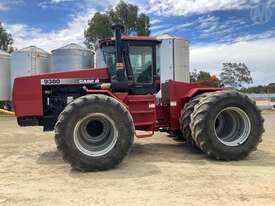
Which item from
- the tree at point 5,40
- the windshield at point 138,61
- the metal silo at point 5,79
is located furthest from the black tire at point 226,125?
the tree at point 5,40

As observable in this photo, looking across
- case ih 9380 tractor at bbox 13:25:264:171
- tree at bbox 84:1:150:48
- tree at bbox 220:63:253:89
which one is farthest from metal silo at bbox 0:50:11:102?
tree at bbox 220:63:253:89

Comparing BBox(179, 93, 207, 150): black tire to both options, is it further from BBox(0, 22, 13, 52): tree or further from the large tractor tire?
BBox(0, 22, 13, 52): tree

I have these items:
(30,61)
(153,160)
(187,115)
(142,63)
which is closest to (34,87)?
(142,63)

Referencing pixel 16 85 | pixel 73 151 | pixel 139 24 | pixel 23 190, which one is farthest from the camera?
A: pixel 139 24

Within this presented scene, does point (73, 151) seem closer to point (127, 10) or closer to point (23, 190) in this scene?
point (23, 190)

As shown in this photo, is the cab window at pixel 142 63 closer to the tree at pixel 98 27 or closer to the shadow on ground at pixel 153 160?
the shadow on ground at pixel 153 160

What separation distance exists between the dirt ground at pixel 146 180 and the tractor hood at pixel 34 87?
115 cm

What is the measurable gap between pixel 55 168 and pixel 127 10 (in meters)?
36.2

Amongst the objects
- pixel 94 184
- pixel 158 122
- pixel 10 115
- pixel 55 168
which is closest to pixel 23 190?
pixel 94 184

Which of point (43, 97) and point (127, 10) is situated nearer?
point (43, 97)

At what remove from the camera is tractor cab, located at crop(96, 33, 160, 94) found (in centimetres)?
1072

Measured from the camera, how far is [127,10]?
43938 mm

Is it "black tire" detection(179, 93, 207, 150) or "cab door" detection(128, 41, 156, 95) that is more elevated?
"cab door" detection(128, 41, 156, 95)

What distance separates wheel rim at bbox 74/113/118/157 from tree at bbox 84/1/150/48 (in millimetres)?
33400
